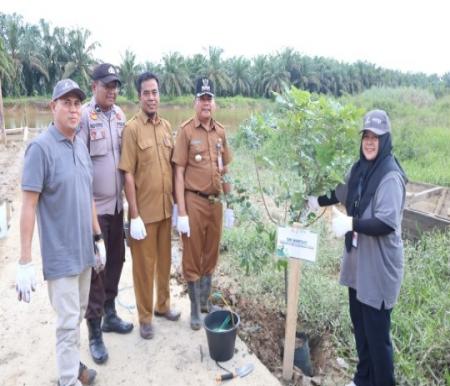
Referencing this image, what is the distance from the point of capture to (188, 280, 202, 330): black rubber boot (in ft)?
11.0

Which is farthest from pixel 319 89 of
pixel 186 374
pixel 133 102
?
pixel 186 374

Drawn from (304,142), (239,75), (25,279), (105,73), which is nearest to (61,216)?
(25,279)

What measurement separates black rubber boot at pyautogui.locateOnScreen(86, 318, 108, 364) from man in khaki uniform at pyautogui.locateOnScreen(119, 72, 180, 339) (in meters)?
0.36

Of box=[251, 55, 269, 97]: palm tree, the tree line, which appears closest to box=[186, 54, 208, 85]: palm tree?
the tree line

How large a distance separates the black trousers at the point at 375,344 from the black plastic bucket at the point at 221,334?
88cm

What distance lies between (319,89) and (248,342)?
49.3m

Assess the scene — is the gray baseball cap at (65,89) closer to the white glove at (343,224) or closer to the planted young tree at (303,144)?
the planted young tree at (303,144)

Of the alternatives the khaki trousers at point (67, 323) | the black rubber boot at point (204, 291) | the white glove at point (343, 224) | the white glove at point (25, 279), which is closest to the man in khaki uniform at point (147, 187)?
the black rubber boot at point (204, 291)

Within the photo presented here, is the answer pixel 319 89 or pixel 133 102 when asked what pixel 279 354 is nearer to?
pixel 133 102

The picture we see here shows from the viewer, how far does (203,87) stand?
309 cm

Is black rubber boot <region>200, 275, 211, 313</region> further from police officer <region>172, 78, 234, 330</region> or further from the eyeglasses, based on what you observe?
the eyeglasses

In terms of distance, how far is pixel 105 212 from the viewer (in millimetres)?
2955

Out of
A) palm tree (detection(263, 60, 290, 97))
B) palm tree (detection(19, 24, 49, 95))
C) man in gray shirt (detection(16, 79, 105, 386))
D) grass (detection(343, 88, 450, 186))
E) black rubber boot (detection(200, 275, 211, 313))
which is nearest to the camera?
man in gray shirt (detection(16, 79, 105, 386))

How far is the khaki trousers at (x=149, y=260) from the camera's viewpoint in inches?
123
